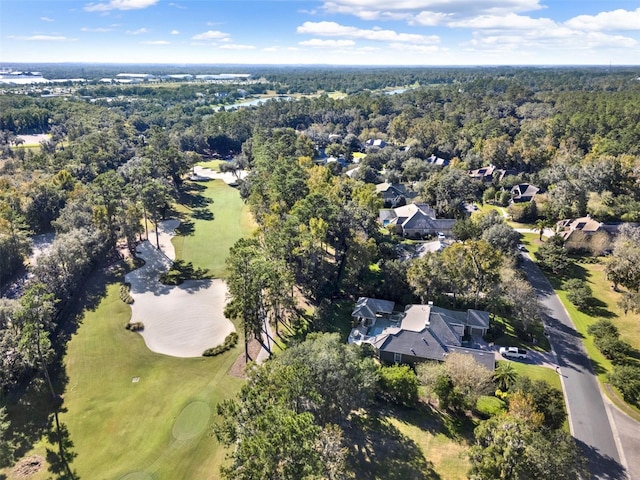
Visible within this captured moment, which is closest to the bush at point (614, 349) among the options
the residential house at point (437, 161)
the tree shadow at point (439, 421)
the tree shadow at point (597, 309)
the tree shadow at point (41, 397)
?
the tree shadow at point (597, 309)

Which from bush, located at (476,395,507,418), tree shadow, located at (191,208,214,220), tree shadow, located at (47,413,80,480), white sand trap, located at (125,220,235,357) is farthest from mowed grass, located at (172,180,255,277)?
bush, located at (476,395,507,418)

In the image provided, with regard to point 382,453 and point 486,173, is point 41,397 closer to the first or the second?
point 382,453

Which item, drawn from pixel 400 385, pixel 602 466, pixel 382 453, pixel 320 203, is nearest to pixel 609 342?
pixel 602 466

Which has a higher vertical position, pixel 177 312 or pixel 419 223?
pixel 419 223

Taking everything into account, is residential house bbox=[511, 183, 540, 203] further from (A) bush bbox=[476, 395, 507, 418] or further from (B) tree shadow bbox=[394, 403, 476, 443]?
(B) tree shadow bbox=[394, 403, 476, 443]

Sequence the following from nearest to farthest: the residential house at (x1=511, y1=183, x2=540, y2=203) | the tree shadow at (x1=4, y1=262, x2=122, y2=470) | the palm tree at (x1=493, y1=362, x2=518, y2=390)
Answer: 1. the tree shadow at (x1=4, y1=262, x2=122, y2=470)
2. the palm tree at (x1=493, y1=362, x2=518, y2=390)
3. the residential house at (x1=511, y1=183, x2=540, y2=203)

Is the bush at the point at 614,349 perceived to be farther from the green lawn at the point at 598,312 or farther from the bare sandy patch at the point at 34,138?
the bare sandy patch at the point at 34,138

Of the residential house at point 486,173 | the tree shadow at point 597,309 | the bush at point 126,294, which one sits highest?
the residential house at point 486,173
